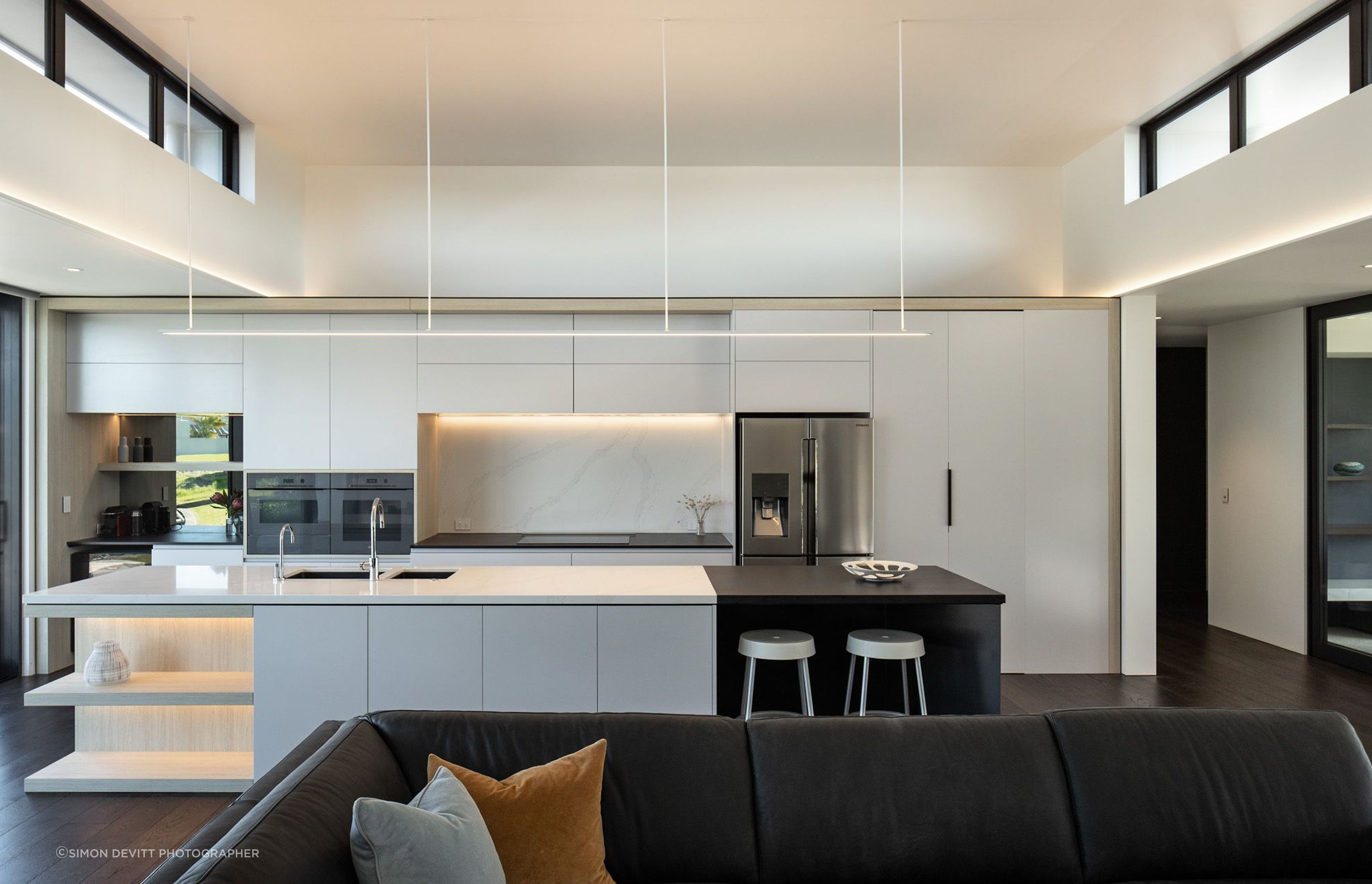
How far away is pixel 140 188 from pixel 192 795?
114 inches

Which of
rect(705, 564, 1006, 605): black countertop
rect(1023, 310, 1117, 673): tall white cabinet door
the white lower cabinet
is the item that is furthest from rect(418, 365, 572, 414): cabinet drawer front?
rect(1023, 310, 1117, 673): tall white cabinet door

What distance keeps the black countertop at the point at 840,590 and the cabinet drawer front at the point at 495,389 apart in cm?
198

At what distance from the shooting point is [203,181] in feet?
13.8

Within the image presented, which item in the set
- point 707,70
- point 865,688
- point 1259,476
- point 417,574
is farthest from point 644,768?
point 1259,476

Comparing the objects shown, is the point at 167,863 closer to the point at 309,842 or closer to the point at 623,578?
the point at 309,842

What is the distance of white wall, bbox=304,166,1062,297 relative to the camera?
213 inches

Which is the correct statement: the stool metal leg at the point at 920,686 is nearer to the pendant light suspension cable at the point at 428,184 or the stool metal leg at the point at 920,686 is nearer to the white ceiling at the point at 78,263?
the pendant light suspension cable at the point at 428,184

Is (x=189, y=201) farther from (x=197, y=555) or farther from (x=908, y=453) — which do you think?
(x=908, y=453)

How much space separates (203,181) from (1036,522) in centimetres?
543

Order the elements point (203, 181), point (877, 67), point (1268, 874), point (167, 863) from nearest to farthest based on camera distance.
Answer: point (167, 863), point (1268, 874), point (877, 67), point (203, 181)

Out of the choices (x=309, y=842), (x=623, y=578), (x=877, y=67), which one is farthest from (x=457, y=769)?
(x=877, y=67)

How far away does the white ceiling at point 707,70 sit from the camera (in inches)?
131

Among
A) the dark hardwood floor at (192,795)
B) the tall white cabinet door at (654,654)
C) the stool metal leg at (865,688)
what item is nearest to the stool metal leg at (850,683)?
the stool metal leg at (865,688)

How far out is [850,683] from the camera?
11.7ft
